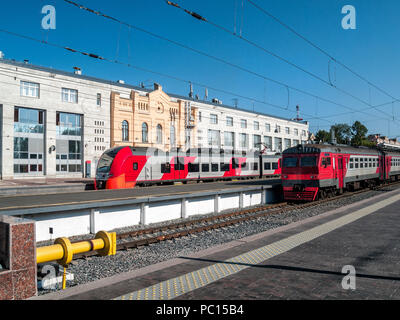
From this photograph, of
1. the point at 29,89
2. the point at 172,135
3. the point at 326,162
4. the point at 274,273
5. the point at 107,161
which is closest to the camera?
the point at 274,273

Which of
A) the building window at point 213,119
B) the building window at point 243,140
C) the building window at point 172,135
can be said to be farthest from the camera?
the building window at point 243,140

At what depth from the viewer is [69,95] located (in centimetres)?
3619

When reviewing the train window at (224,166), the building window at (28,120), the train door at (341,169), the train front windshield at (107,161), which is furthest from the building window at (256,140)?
the train front windshield at (107,161)

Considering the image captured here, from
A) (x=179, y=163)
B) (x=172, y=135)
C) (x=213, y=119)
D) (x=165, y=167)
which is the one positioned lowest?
(x=165, y=167)

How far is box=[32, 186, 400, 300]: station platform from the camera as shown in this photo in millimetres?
4992

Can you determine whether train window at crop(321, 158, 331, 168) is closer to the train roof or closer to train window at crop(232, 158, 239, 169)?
the train roof

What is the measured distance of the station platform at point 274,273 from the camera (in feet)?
16.4

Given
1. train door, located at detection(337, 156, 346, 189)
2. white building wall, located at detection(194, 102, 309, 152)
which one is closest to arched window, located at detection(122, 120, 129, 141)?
white building wall, located at detection(194, 102, 309, 152)

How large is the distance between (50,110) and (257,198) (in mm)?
26028

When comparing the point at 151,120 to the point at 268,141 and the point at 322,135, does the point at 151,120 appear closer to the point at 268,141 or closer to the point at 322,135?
the point at 268,141

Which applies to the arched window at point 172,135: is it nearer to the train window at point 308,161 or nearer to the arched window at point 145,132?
the arched window at point 145,132

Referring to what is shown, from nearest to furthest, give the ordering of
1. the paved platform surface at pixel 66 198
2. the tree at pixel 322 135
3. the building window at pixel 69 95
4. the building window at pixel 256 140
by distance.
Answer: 1. the paved platform surface at pixel 66 198
2. the building window at pixel 69 95
3. the building window at pixel 256 140
4. the tree at pixel 322 135

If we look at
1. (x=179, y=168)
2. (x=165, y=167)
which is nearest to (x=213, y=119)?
(x=179, y=168)

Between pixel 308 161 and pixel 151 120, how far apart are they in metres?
27.7
